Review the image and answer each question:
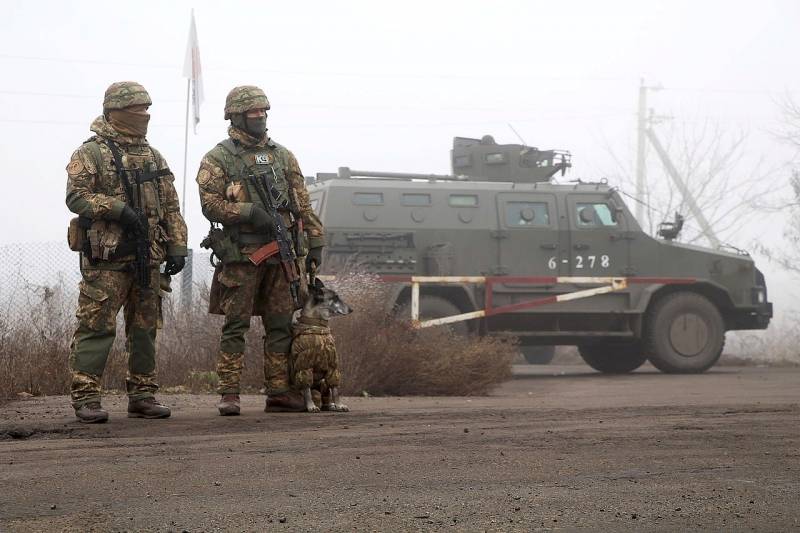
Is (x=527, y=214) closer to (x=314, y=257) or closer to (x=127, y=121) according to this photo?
(x=314, y=257)

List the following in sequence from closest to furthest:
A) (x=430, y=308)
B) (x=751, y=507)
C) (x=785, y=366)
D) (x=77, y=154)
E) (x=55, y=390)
→ (x=751, y=507)
(x=77, y=154)
(x=55, y=390)
(x=430, y=308)
(x=785, y=366)

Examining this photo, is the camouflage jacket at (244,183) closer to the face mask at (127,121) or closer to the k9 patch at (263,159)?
the k9 patch at (263,159)

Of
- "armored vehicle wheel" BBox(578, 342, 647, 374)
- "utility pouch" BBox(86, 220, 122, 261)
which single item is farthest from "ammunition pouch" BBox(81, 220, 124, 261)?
"armored vehicle wheel" BBox(578, 342, 647, 374)

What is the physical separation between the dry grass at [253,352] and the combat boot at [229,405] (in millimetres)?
2438

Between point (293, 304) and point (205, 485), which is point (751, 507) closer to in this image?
point (205, 485)

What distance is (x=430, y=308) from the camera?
617 inches

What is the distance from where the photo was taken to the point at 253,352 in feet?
37.8

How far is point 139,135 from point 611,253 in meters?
9.84

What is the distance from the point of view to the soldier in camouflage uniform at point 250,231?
26.8 ft

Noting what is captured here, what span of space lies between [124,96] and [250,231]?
1.10 m

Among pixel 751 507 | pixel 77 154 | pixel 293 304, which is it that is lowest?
pixel 751 507

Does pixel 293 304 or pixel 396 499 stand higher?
pixel 293 304

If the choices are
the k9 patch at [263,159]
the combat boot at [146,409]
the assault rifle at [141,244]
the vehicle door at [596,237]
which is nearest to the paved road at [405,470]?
the combat boot at [146,409]

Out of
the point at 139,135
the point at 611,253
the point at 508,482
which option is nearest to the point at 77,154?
the point at 139,135
